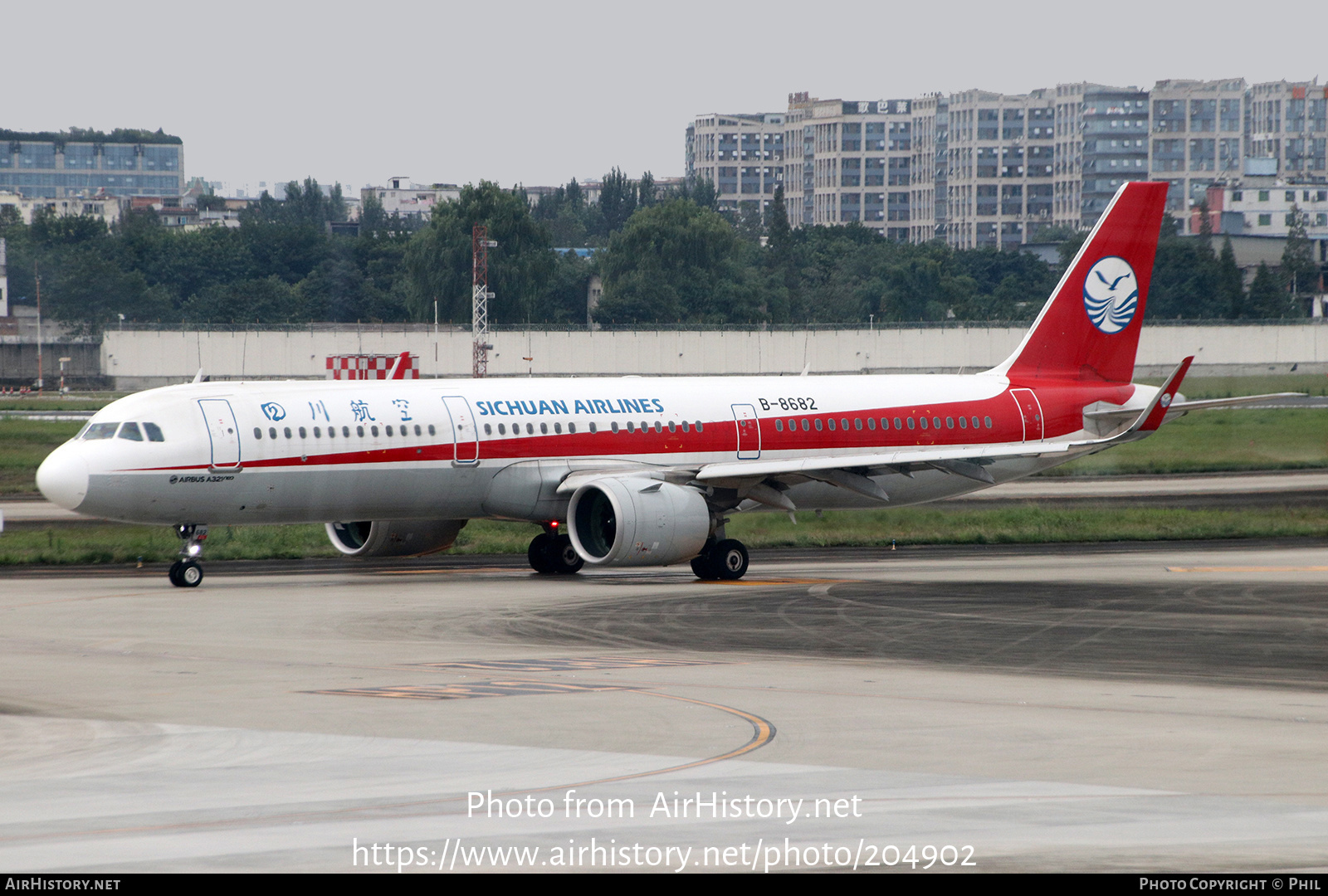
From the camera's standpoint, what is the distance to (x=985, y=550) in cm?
4469

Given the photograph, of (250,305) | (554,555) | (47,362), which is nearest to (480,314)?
(250,305)

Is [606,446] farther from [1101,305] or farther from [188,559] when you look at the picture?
[1101,305]

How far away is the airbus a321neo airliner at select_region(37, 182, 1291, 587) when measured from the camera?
115 ft

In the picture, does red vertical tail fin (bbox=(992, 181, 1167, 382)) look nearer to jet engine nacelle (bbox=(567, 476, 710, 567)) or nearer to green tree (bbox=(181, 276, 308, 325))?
jet engine nacelle (bbox=(567, 476, 710, 567))

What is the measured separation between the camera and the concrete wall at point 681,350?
325ft

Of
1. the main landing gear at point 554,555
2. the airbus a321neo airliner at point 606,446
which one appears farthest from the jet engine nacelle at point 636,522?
the main landing gear at point 554,555

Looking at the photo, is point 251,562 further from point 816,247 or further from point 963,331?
→ point 816,247

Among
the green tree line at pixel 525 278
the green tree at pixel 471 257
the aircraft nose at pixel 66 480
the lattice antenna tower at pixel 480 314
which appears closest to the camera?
the aircraft nose at pixel 66 480

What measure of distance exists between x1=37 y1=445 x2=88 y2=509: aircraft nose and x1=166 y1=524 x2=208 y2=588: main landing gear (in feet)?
8.11

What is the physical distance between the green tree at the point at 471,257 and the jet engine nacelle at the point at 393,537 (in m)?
93.3

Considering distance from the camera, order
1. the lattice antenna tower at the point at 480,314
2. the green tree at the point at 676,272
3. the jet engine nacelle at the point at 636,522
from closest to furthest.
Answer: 1. the jet engine nacelle at the point at 636,522
2. the lattice antenna tower at the point at 480,314
3. the green tree at the point at 676,272

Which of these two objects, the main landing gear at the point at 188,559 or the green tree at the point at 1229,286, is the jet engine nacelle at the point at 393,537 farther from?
the green tree at the point at 1229,286

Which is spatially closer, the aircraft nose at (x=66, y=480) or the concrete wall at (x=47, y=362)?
the aircraft nose at (x=66, y=480)

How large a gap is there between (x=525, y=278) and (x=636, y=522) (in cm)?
11021
